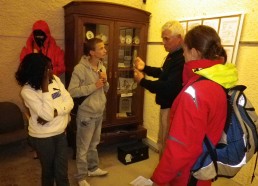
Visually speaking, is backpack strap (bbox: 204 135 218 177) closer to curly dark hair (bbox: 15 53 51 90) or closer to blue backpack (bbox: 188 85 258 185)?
blue backpack (bbox: 188 85 258 185)

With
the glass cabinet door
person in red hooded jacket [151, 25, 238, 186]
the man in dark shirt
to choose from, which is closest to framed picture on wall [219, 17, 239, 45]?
the man in dark shirt

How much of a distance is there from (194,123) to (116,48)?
2.04 meters

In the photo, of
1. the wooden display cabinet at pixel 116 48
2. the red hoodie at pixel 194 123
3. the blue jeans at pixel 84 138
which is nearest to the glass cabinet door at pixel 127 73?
the wooden display cabinet at pixel 116 48

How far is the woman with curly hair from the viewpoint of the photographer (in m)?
1.52

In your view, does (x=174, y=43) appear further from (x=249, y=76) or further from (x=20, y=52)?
(x=20, y=52)

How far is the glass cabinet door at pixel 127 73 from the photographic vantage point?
3018mm

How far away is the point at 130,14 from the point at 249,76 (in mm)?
1667

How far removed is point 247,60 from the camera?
81.3 inches

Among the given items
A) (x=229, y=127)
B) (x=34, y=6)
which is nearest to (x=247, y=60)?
(x=229, y=127)

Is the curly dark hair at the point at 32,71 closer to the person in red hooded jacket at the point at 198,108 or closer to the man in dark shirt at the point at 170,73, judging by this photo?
the man in dark shirt at the point at 170,73

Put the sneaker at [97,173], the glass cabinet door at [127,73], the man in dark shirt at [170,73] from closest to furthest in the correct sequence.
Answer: the man in dark shirt at [170,73] < the sneaker at [97,173] < the glass cabinet door at [127,73]

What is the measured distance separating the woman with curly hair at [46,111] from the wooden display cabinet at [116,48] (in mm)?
1063

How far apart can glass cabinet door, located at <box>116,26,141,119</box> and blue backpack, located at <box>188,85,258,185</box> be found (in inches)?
79.9

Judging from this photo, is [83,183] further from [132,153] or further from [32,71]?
[32,71]
